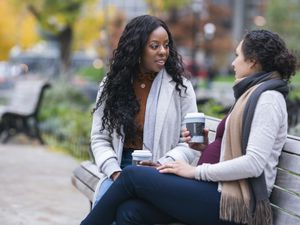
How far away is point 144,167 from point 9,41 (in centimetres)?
4453

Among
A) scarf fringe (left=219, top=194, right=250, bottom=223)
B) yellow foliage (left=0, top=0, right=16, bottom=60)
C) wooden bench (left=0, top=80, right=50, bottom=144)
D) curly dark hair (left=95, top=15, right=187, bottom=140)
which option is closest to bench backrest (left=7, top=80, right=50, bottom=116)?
wooden bench (left=0, top=80, right=50, bottom=144)

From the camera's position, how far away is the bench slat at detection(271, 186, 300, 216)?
11.5 feet

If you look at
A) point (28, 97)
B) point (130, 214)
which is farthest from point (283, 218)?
point (28, 97)

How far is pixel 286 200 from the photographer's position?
11.8ft

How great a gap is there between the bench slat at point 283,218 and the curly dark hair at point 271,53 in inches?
26.7

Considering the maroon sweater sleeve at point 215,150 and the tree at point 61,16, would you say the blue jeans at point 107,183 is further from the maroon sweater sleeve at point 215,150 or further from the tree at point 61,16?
the tree at point 61,16

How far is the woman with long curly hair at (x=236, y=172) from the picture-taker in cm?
341

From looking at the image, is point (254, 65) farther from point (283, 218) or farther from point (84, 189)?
point (84, 189)

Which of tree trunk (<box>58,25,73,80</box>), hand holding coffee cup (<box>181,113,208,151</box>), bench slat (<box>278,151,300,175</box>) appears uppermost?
hand holding coffee cup (<box>181,113,208,151</box>)

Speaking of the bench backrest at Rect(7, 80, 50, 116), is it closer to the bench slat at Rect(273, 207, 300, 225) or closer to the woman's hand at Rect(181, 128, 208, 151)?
the woman's hand at Rect(181, 128, 208, 151)

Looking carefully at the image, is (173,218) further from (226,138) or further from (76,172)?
(76,172)

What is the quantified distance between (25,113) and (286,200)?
920 centimetres

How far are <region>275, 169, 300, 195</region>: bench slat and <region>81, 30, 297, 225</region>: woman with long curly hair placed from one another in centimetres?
8

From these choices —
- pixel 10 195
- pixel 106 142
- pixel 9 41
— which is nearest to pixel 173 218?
pixel 106 142
